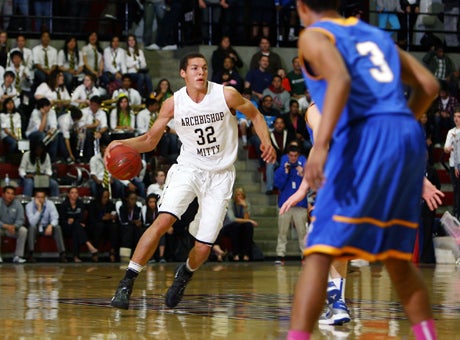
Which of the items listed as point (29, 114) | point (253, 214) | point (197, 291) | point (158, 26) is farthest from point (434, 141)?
point (197, 291)

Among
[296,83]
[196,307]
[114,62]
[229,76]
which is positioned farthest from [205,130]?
[296,83]

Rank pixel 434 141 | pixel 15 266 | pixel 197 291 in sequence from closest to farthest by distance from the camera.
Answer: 1. pixel 197 291
2. pixel 15 266
3. pixel 434 141

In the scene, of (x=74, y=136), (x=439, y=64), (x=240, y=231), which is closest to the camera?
(x=240, y=231)

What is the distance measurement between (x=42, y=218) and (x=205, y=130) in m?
8.43

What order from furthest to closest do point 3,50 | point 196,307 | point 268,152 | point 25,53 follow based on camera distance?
point 25,53, point 3,50, point 196,307, point 268,152

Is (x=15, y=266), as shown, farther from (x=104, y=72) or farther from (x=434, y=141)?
(x=434, y=141)

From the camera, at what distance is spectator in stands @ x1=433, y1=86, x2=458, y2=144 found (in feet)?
66.9

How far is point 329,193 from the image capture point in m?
4.64

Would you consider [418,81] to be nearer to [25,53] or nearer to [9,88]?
[9,88]

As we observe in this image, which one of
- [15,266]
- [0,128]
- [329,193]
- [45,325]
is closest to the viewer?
[329,193]

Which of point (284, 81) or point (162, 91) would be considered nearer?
point (162, 91)

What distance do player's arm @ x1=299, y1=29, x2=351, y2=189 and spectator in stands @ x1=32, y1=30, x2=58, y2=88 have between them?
1475 cm

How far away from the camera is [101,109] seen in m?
18.3

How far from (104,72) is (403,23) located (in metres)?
7.58
